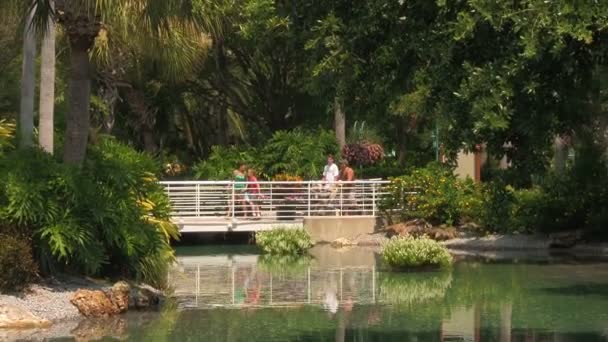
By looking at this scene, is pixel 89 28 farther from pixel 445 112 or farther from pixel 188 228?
pixel 188 228

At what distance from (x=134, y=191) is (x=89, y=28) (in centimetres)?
248

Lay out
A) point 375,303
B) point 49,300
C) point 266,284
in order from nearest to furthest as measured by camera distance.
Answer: point 49,300, point 375,303, point 266,284

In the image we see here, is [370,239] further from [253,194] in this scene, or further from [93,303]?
[93,303]

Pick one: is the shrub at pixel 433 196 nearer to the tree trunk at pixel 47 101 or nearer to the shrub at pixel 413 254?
the shrub at pixel 413 254

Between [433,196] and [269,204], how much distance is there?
453 centimetres

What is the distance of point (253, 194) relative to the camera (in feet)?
102

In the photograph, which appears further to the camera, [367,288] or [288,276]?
[288,276]

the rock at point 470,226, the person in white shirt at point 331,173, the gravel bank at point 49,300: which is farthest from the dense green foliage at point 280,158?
the gravel bank at point 49,300

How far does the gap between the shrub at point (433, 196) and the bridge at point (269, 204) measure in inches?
30.5

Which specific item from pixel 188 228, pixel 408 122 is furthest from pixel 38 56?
pixel 408 122

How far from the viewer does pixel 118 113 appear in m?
42.0

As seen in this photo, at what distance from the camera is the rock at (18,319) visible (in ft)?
49.6

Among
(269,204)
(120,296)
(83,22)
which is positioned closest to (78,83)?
(83,22)

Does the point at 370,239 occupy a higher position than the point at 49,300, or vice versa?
the point at 370,239
